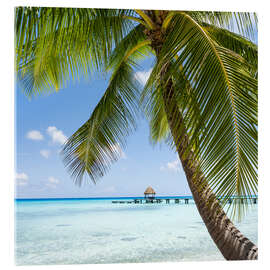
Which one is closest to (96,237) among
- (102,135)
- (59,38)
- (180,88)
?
(102,135)

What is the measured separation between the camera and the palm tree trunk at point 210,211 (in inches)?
Result: 67.0

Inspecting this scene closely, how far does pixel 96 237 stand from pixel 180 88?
4.50m

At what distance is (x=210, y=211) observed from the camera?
1.79m

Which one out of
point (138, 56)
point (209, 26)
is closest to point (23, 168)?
point (138, 56)

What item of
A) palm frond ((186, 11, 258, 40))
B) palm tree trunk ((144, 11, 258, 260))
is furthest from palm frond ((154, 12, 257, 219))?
palm frond ((186, 11, 258, 40))

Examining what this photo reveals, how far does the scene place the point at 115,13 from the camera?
2.17 m

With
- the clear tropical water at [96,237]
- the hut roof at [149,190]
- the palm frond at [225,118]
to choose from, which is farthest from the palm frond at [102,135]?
the hut roof at [149,190]

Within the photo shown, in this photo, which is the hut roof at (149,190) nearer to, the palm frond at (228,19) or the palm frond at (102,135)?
the palm frond at (102,135)

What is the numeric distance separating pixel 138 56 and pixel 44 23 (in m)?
1.57

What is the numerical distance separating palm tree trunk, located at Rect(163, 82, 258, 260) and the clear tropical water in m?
1.97

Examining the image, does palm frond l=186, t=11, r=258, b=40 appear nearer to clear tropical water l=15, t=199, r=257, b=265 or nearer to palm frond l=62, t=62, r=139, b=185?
palm frond l=62, t=62, r=139, b=185

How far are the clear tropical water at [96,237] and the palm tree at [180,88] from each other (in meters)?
1.31
